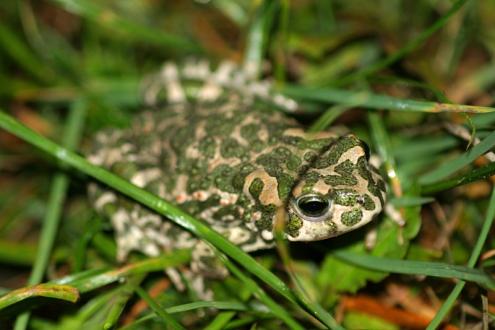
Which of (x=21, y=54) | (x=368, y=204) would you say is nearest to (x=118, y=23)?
(x=21, y=54)

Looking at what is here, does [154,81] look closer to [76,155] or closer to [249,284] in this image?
[76,155]

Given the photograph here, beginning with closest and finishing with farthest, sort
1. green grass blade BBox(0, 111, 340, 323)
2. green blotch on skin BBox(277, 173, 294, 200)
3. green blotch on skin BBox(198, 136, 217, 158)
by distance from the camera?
green grass blade BBox(0, 111, 340, 323) → green blotch on skin BBox(277, 173, 294, 200) → green blotch on skin BBox(198, 136, 217, 158)

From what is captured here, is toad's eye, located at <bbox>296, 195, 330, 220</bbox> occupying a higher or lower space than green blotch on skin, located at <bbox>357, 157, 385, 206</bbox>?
lower

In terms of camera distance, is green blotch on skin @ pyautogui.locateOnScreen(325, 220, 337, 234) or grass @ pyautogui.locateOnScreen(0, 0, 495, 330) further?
grass @ pyautogui.locateOnScreen(0, 0, 495, 330)

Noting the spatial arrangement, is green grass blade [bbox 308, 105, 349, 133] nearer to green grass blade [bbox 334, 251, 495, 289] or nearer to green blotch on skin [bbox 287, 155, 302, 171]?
green blotch on skin [bbox 287, 155, 302, 171]

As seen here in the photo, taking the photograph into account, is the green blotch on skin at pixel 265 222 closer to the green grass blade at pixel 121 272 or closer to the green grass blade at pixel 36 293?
the green grass blade at pixel 121 272

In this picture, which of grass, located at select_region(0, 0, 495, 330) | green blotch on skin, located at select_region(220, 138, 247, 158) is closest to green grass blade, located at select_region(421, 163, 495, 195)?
grass, located at select_region(0, 0, 495, 330)

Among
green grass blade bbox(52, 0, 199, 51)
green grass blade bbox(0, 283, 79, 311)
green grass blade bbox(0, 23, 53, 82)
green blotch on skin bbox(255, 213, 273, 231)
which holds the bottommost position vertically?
green grass blade bbox(0, 283, 79, 311)

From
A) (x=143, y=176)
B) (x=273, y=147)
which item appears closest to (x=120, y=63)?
(x=143, y=176)
